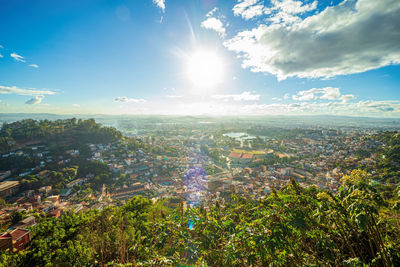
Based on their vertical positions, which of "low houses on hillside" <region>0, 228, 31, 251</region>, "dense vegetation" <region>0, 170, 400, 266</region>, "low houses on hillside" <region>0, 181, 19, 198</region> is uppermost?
"dense vegetation" <region>0, 170, 400, 266</region>

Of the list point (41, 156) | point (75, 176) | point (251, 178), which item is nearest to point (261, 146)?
point (251, 178)

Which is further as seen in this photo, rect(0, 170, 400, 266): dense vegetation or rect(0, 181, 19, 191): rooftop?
rect(0, 181, 19, 191): rooftop

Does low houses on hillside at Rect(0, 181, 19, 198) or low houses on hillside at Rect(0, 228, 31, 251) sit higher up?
low houses on hillside at Rect(0, 228, 31, 251)

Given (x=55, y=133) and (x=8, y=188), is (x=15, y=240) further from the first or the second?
(x=55, y=133)

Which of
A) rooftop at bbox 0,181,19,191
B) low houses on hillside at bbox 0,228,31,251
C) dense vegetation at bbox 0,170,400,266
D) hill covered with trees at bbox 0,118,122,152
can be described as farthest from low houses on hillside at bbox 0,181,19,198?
dense vegetation at bbox 0,170,400,266

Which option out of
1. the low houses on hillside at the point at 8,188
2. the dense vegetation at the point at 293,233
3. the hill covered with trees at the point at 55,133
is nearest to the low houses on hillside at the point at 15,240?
the dense vegetation at the point at 293,233

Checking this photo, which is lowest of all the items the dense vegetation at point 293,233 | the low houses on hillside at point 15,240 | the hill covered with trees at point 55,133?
the low houses on hillside at point 15,240

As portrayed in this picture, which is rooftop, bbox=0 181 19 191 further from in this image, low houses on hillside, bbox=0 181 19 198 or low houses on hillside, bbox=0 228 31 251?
low houses on hillside, bbox=0 228 31 251

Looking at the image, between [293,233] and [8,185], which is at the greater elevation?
[293,233]

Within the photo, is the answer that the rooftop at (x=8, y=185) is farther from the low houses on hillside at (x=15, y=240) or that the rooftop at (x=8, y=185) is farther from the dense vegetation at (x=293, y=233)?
the dense vegetation at (x=293, y=233)

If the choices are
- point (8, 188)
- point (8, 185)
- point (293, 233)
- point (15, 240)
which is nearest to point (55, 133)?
point (8, 185)

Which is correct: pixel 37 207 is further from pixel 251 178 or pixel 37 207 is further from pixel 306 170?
pixel 306 170
